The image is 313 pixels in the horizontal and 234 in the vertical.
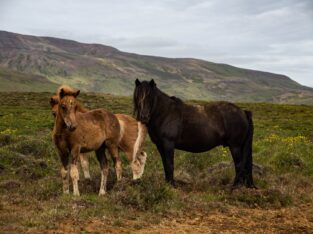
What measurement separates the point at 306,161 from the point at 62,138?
33.4 feet

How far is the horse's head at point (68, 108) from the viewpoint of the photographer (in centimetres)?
1014

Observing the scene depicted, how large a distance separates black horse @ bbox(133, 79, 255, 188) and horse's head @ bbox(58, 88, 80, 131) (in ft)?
5.76

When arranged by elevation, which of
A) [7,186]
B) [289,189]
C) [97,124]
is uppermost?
[97,124]

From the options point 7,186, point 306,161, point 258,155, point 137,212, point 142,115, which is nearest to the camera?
point 137,212

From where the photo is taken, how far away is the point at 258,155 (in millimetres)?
17953

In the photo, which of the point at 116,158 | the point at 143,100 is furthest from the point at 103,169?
the point at 143,100

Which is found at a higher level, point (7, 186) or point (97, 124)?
point (97, 124)

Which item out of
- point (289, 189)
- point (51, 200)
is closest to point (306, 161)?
point (289, 189)

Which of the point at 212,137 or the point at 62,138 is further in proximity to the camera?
the point at 212,137

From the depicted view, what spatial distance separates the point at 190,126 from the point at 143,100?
1.70 meters

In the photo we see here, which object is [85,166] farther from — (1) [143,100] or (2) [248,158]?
(2) [248,158]

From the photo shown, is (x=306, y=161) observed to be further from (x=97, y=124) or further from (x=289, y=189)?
(x=97, y=124)

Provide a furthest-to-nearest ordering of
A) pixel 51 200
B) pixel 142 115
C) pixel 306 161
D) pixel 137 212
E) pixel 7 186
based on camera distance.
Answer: pixel 306 161 → pixel 7 186 → pixel 142 115 → pixel 51 200 → pixel 137 212

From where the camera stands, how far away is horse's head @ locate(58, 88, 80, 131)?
10.1 metres
